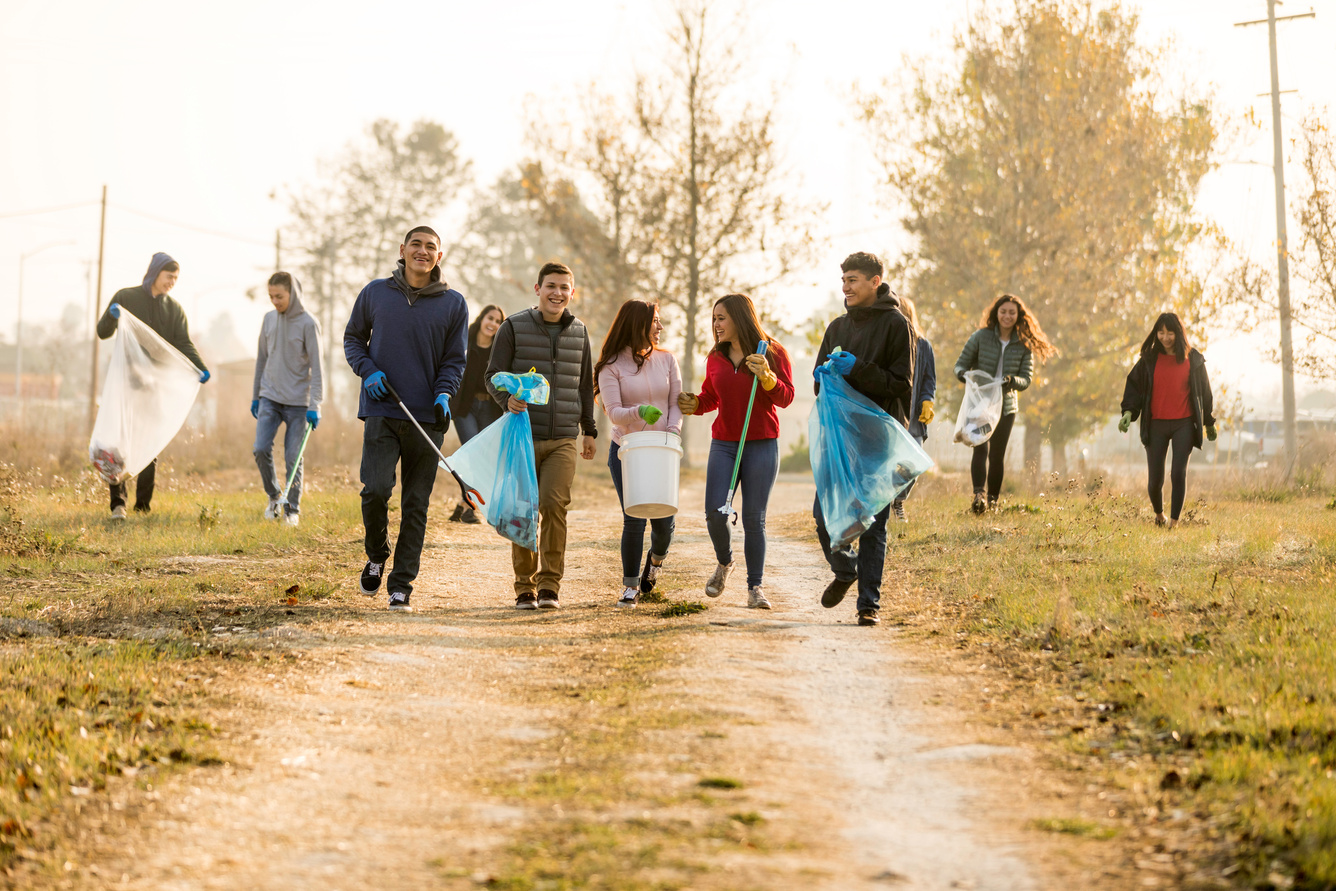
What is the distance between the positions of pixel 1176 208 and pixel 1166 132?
1553mm

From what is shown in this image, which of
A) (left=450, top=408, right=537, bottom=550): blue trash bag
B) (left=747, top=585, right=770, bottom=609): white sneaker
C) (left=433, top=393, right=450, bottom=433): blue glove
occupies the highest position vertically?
(left=433, top=393, right=450, bottom=433): blue glove

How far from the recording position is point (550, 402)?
24.7ft

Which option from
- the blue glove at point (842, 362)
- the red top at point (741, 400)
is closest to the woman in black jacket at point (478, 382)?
the red top at point (741, 400)

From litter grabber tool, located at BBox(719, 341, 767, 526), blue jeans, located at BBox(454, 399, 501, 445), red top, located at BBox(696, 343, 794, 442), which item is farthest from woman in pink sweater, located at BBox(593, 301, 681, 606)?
blue jeans, located at BBox(454, 399, 501, 445)

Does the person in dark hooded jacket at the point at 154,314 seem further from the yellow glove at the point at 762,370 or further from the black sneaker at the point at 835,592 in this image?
the black sneaker at the point at 835,592

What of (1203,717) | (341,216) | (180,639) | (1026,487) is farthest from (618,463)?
(341,216)

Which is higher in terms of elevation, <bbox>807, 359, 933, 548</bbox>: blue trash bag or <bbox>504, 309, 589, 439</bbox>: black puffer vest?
<bbox>504, 309, 589, 439</bbox>: black puffer vest

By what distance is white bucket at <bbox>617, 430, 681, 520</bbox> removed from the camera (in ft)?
24.2

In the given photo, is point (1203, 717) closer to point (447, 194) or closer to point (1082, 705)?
point (1082, 705)

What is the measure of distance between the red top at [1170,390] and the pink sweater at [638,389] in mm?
5727

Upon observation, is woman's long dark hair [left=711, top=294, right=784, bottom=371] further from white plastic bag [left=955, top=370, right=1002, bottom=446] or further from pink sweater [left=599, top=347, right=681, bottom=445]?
white plastic bag [left=955, top=370, right=1002, bottom=446]

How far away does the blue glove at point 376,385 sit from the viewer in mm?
7125

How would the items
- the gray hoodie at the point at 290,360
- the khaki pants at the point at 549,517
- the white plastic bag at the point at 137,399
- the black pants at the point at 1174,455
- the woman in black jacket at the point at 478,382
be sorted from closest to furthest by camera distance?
the khaki pants at the point at 549,517
the white plastic bag at the point at 137,399
the gray hoodie at the point at 290,360
the black pants at the point at 1174,455
the woman in black jacket at the point at 478,382

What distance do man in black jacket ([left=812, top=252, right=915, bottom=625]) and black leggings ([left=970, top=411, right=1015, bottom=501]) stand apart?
5.40 m
